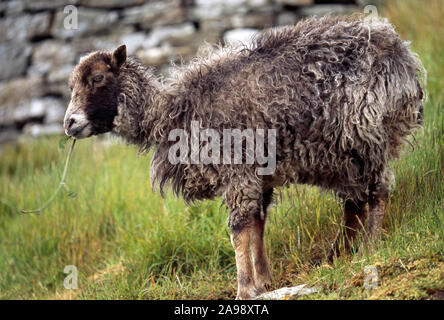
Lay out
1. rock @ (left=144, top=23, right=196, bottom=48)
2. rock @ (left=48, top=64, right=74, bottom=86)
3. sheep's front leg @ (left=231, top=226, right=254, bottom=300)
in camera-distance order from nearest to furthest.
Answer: sheep's front leg @ (left=231, top=226, right=254, bottom=300), rock @ (left=144, top=23, right=196, bottom=48), rock @ (left=48, top=64, right=74, bottom=86)

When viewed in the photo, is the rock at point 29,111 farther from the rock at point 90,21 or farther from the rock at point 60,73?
the rock at point 90,21

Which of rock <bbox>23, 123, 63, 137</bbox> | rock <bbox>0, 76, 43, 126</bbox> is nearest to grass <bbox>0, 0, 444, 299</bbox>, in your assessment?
rock <bbox>23, 123, 63, 137</bbox>

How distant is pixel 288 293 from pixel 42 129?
6.83m

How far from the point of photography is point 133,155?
802 cm

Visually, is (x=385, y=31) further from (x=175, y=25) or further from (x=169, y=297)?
(x=175, y=25)

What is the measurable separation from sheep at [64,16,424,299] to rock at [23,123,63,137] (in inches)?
217

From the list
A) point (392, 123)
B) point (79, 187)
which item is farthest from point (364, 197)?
point (79, 187)

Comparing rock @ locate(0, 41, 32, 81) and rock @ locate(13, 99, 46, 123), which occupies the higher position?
rock @ locate(0, 41, 32, 81)

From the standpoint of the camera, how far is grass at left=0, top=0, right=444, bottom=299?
14.0 ft

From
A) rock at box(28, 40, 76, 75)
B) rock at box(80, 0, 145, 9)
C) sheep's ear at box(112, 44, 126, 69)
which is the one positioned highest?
rock at box(80, 0, 145, 9)

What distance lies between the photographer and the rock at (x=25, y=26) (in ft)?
33.4

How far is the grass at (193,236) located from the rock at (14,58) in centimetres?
271

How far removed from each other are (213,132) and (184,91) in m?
0.46

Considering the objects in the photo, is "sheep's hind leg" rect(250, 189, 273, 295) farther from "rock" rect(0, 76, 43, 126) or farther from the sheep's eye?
"rock" rect(0, 76, 43, 126)
